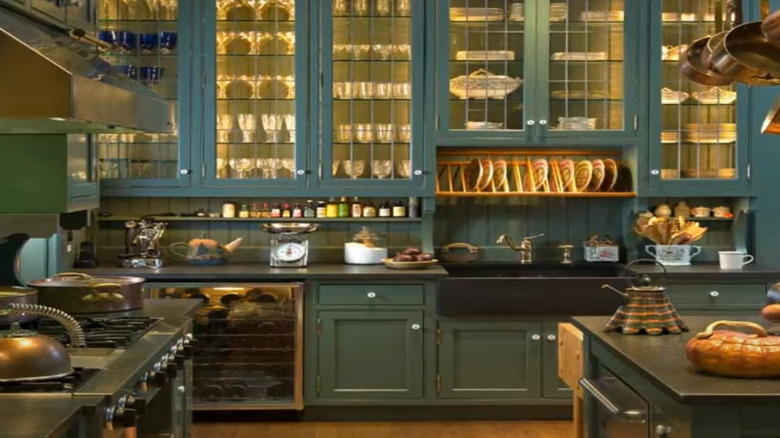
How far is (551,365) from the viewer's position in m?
5.54

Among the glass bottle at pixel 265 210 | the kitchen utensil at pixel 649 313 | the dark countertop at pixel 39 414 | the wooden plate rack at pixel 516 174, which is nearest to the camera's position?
the dark countertop at pixel 39 414

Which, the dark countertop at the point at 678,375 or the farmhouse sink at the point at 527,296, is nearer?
the dark countertop at the point at 678,375

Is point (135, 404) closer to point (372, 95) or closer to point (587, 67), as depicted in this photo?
point (372, 95)

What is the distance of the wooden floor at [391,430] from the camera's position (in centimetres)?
531

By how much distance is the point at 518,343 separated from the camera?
553 cm

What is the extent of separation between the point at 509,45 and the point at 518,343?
1.55 metres

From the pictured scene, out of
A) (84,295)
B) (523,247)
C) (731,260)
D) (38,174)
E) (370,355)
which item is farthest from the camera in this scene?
(523,247)

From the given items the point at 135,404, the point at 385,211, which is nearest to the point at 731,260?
the point at 385,211

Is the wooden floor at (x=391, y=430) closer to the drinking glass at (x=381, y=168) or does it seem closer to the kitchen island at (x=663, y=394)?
the drinking glass at (x=381, y=168)

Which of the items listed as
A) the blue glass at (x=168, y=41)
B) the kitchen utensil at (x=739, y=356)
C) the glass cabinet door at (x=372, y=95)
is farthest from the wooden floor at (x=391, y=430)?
the kitchen utensil at (x=739, y=356)

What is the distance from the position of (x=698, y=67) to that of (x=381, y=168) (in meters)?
2.57

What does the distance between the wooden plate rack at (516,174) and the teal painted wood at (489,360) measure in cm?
77

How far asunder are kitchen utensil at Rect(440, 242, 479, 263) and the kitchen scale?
76 cm

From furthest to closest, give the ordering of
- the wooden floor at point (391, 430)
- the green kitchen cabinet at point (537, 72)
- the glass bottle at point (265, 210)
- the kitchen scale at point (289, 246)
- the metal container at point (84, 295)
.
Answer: the glass bottle at point (265, 210), the green kitchen cabinet at point (537, 72), the kitchen scale at point (289, 246), the wooden floor at point (391, 430), the metal container at point (84, 295)
